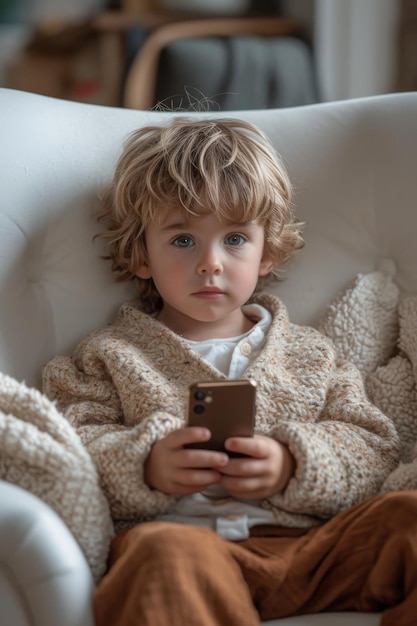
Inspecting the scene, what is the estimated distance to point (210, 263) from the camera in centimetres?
113

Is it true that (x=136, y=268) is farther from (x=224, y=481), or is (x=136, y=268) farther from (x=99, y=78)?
Result: (x=99, y=78)

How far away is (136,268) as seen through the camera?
1.24m

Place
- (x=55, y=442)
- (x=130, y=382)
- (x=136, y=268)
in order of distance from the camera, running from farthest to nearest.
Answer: (x=136, y=268) → (x=130, y=382) → (x=55, y=442)

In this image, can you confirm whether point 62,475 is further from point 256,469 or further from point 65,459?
point 256,469

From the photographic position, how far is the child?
2.95 ft

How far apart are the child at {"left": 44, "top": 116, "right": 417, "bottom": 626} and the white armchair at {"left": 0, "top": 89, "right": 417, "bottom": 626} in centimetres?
4

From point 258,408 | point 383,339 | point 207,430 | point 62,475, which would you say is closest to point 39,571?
point 62,475

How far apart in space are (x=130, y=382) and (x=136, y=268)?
18 cm

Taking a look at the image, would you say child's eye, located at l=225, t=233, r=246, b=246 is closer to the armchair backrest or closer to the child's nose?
the child's nose

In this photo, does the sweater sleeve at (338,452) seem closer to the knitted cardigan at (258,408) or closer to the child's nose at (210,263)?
the knitted cardigan at (258,408)

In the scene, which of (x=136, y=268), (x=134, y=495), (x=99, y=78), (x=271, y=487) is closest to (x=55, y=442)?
(x=134, y=495)

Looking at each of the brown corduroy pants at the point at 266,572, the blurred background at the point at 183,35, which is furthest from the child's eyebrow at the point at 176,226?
the blurred background at the point at 183,35

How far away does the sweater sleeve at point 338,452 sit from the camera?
1002mm

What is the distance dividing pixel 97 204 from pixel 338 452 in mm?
491
